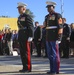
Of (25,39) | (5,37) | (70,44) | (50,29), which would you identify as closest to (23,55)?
(25,39)

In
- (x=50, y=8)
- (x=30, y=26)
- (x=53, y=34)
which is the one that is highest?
(x=50, y=8)

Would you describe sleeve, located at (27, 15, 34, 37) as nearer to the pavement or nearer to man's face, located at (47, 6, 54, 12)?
man's face, located at (47, 6, 54, 12)

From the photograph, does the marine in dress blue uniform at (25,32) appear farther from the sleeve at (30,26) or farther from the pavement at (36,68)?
the pavement at (36,68)

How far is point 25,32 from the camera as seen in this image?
10781 millimetres

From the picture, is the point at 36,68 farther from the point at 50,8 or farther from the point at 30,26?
the point at 50,8

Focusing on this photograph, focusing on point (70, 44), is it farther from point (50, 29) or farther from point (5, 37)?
point (50, 29)

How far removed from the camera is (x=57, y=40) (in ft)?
33.7

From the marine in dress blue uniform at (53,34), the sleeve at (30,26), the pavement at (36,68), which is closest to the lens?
the marine in dress blue uniform at (53,34)

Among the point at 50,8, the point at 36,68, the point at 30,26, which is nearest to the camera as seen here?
the point at 50,8

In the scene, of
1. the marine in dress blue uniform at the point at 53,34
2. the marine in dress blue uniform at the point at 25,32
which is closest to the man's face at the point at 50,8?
the marine in dress blue uniform at the point at 53,34

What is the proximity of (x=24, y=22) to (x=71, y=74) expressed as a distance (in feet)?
7.08

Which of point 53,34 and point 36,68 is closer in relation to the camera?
point 53,34

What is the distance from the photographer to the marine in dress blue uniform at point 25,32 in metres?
Answer: 10.7

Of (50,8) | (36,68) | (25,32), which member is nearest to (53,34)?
(50,8)
